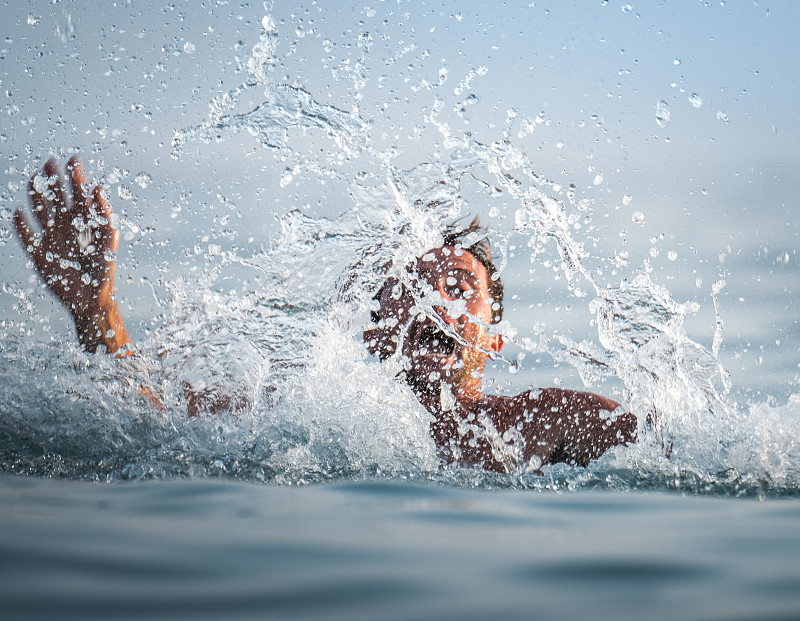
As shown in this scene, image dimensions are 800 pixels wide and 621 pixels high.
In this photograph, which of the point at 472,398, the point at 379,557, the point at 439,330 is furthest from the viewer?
the point at 472,398

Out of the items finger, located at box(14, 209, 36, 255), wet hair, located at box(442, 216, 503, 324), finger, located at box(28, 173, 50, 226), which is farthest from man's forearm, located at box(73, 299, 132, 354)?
wet hair, located at box(442, 216, 503, 324)

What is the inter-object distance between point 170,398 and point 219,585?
3036mm

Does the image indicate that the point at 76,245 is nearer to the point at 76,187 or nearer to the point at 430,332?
the point at 76,187

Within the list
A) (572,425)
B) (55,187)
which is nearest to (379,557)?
(572,425)

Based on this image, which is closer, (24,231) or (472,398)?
(24,231)

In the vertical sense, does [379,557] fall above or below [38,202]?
below

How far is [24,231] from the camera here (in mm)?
4422

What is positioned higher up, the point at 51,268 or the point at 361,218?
the point at 361,218

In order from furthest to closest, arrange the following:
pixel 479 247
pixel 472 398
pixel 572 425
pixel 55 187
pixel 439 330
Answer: pixel 479 247 → pixel 472 398 → pixel 439 330 → pixel 55 187 → pixel 572 425

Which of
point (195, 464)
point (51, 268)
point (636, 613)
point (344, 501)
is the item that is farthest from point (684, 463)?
point (51, 268)

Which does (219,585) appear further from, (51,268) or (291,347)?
(51,268)

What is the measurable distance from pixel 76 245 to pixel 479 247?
2.64 meters

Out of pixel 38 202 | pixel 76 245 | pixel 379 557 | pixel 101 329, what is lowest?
pixel 379 557

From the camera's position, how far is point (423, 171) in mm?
4625
